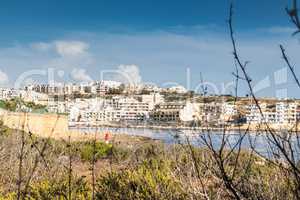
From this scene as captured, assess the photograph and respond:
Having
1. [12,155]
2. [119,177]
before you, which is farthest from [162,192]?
[12,155]

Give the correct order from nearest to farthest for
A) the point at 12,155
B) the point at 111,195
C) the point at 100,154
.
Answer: the point at 111,195, the point at 12,155, the point at 100,154

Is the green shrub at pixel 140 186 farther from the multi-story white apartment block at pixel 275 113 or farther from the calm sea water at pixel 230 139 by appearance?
the multi-story white apartment block at pixel 275 113

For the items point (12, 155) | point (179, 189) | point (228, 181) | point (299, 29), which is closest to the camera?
point (299, 29)

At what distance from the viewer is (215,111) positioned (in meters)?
5.60

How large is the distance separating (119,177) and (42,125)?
33.9m

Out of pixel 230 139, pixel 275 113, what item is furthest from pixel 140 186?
pixel 275 113

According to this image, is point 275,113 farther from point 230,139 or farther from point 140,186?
point 140,186

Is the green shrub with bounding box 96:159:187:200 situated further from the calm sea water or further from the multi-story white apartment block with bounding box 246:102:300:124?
the multi-story white apartment block with bounding box 246:102:300:124

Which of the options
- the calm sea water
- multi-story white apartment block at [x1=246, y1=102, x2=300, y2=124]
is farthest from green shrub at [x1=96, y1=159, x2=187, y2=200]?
multi-story white apartment block at [x1=246, y1=102, x2=300, y2=124]

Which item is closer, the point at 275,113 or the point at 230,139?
the point at 230,139

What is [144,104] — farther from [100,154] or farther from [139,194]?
[139,194]

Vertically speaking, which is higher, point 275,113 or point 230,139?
point 275,113

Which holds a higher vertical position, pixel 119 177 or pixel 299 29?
pixel 299 29

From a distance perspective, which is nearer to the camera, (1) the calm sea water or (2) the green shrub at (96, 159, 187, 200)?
(1) the calm sea water
